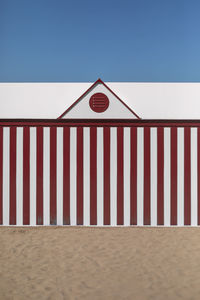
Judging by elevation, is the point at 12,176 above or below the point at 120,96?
below

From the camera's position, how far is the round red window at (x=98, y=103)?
7879 mm

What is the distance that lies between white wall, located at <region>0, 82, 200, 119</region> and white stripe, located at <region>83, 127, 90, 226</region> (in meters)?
5.21

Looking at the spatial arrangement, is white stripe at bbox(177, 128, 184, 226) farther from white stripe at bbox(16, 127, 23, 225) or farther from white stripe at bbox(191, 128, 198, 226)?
white stripe at bbox(16, 127, 23, 225)

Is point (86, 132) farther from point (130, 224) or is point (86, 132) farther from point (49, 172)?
point (130, 224)

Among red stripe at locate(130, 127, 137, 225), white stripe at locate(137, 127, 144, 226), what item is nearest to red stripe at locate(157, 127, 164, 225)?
white stripe at locate(137, 127, 144, 226)

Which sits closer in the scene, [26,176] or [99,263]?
Answer: [99,263]

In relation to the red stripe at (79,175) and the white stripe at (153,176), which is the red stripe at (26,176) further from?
the white stripe at (153,176)

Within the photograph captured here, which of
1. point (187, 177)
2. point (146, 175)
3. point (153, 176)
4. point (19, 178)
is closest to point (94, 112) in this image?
point (146, 175)

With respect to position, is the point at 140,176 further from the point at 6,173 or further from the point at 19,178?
the point at 6,173

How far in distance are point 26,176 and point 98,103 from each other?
2.65m

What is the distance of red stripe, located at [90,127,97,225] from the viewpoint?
7332mm

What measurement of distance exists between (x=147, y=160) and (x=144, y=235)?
1.82m

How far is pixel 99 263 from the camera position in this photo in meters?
5.02

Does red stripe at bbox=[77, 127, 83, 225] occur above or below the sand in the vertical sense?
above
